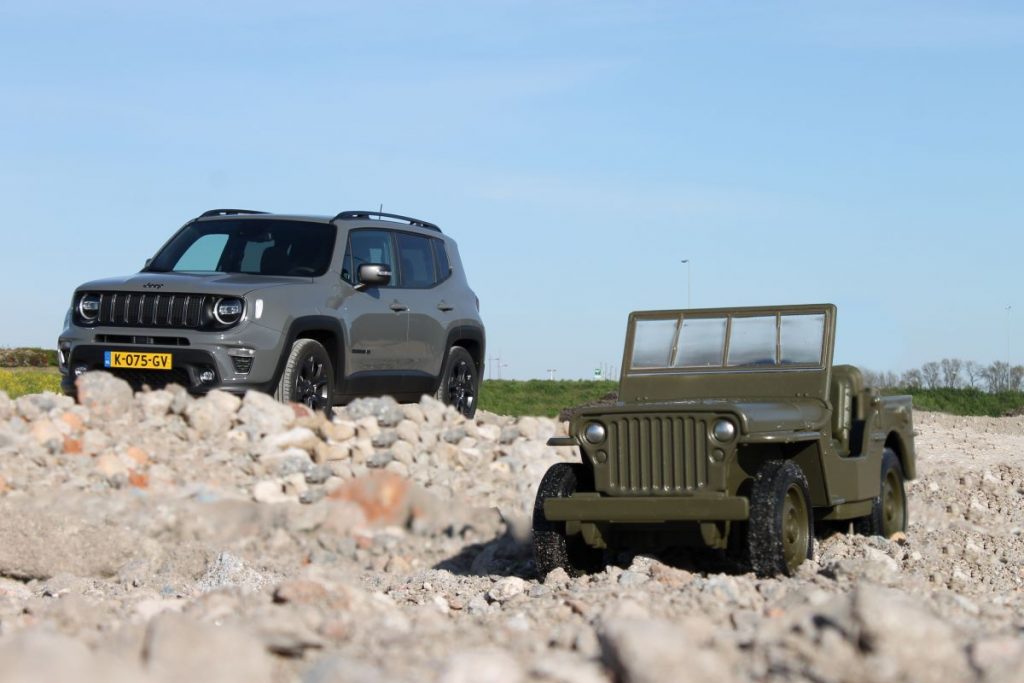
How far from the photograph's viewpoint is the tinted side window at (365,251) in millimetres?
12695

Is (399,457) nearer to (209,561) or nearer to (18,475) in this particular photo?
(209,561)

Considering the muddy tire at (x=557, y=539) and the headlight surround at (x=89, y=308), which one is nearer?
the muddy tire at (x=557, y=539)

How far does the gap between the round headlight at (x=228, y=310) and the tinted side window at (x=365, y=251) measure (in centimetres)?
132

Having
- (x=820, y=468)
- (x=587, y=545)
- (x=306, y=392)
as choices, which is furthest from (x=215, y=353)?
(x=820, y=468)

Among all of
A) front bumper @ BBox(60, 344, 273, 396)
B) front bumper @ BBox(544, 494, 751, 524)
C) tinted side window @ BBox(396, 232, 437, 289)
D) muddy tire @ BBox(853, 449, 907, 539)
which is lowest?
muddy tire @ BBox(853, 449, 907, 539)

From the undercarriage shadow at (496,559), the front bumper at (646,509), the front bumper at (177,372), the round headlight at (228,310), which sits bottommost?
the undercarriage shadow at (496,559)

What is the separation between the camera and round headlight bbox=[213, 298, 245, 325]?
37.8ft

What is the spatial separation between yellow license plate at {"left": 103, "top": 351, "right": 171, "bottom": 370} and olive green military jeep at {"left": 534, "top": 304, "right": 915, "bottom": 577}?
4.20 m

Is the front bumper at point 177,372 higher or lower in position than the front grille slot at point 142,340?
lower

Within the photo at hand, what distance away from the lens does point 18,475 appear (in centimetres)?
1050

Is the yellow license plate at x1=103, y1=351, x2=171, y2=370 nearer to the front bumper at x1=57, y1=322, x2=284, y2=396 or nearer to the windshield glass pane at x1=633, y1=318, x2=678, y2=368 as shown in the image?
the front bumper at x1=57, y1=322, x2=284, y2=396

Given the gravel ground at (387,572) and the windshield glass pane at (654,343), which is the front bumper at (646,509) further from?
the windshield glass pane at (654,343)

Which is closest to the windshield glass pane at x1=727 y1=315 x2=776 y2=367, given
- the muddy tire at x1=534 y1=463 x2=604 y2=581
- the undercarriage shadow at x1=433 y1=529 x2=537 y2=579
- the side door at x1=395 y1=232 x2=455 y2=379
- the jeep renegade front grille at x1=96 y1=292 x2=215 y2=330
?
the muddy tire at x1=534 y1=463 x2=604 y2=581

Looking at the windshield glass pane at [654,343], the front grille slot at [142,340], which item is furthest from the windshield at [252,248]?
the windshield glass pane at [654,343]
